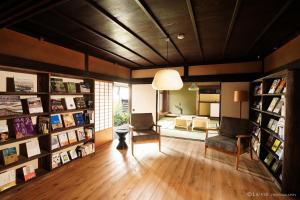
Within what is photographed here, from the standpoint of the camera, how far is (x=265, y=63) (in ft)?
12.3

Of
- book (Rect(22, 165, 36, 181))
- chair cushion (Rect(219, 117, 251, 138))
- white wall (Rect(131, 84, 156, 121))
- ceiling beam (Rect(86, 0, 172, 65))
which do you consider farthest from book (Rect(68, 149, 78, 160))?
chair cushion (Rect(219, 117, 251, 138))

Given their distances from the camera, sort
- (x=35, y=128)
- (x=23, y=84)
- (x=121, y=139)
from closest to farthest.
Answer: (x=23, y=84) → (x=35, y=128) → (x=121, y=139)

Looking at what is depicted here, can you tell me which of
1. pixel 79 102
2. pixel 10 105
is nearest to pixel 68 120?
pixel 79 102

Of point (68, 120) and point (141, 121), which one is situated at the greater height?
point (68, 120)

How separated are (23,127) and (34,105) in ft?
1.18

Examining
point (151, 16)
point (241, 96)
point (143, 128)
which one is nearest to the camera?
point (151, 16)

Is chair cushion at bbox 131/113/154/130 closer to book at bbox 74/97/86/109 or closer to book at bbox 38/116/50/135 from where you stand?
book at bbox 74/97/86/109

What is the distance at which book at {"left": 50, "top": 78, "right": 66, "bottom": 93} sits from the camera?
275cm

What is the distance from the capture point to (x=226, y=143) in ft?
9.77

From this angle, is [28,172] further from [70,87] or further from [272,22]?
[272,22]

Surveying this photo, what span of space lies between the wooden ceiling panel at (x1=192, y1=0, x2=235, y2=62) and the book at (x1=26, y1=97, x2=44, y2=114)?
2688 millimetres

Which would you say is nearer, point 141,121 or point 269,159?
point 269,159

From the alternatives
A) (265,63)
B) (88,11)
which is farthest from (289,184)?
(88,11)

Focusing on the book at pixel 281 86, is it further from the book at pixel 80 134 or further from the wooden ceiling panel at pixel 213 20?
the book at pixel 80 134
